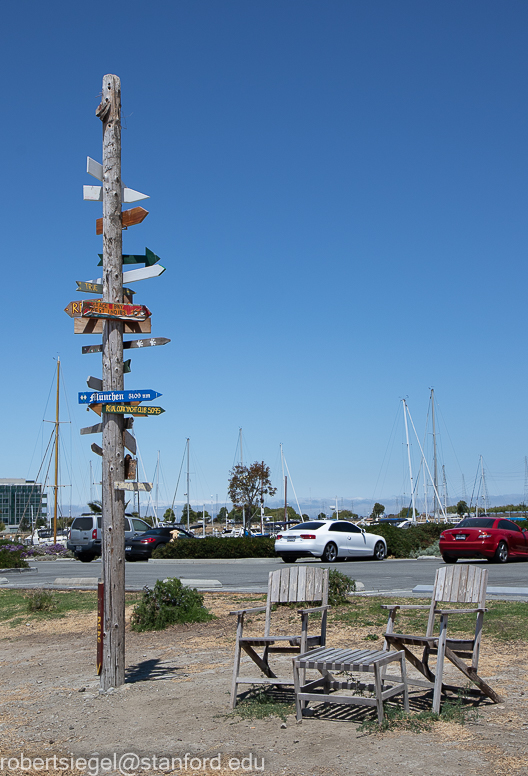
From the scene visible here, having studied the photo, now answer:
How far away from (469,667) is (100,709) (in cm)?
299

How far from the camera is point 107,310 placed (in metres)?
7.35

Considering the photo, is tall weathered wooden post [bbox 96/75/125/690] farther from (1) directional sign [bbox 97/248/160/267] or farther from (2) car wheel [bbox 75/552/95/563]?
(2) car wheel [bbox 75/552/95/563]

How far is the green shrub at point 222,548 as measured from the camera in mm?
26953

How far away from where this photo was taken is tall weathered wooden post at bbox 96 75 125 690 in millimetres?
6949

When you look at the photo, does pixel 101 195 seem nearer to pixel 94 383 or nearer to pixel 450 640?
pixel 94 383

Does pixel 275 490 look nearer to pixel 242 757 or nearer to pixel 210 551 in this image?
pixel 210 551

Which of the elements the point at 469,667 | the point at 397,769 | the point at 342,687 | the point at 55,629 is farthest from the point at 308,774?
the point at 55,629

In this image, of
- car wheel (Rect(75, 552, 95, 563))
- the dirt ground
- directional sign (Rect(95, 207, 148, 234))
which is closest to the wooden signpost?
directional sign (Rect(95, 207, 148, 234))

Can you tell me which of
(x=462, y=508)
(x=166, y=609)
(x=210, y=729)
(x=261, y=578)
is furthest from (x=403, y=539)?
(x=462, y=508)

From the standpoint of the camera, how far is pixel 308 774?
4.42 meters

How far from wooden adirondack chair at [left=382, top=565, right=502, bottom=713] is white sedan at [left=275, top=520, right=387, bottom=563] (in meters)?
16.9

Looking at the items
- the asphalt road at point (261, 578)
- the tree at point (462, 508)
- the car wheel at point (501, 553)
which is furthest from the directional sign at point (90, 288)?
the tree at point (462, 508)

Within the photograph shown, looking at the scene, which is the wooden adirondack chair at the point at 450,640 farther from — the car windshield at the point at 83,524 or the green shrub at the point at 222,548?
the car windshield at the point at 83,524

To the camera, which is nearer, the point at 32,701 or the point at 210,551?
the point at 32,701
